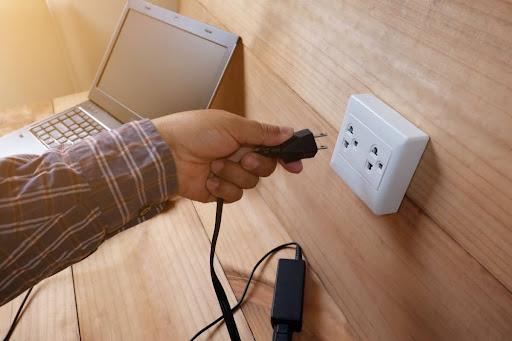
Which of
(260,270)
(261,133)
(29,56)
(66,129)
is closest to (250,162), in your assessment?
(261,133)

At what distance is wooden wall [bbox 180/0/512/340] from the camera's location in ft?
0.82

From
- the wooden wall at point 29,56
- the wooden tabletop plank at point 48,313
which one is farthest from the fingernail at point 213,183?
the wooden wall at point 29,56

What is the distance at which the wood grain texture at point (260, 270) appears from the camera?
470mm

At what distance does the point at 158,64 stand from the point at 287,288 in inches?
19.6

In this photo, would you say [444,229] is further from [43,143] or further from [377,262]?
[43,143]

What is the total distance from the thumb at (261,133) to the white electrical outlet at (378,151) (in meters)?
0.09

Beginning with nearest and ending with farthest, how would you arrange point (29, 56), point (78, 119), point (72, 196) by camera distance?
point (72, 196) → point (78, 119) → point (29, 56)

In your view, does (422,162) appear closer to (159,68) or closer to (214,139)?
(214,139)

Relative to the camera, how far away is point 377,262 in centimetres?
39

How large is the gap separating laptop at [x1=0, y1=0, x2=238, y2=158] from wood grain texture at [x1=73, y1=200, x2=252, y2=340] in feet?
0.82

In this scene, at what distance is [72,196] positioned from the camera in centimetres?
40

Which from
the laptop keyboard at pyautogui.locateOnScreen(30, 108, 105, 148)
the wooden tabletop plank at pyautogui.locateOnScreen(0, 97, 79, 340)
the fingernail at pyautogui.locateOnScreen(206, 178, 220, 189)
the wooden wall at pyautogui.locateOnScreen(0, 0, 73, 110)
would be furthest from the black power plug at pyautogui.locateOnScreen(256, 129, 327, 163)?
the wooden wall at pyautogui.locateOnScreen(0, 0, 73, 110)

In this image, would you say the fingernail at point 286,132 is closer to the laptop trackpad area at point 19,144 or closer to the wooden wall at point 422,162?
the wooden wall at point 422,162

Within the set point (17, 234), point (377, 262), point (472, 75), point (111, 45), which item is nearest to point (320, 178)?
point (377, 262)
